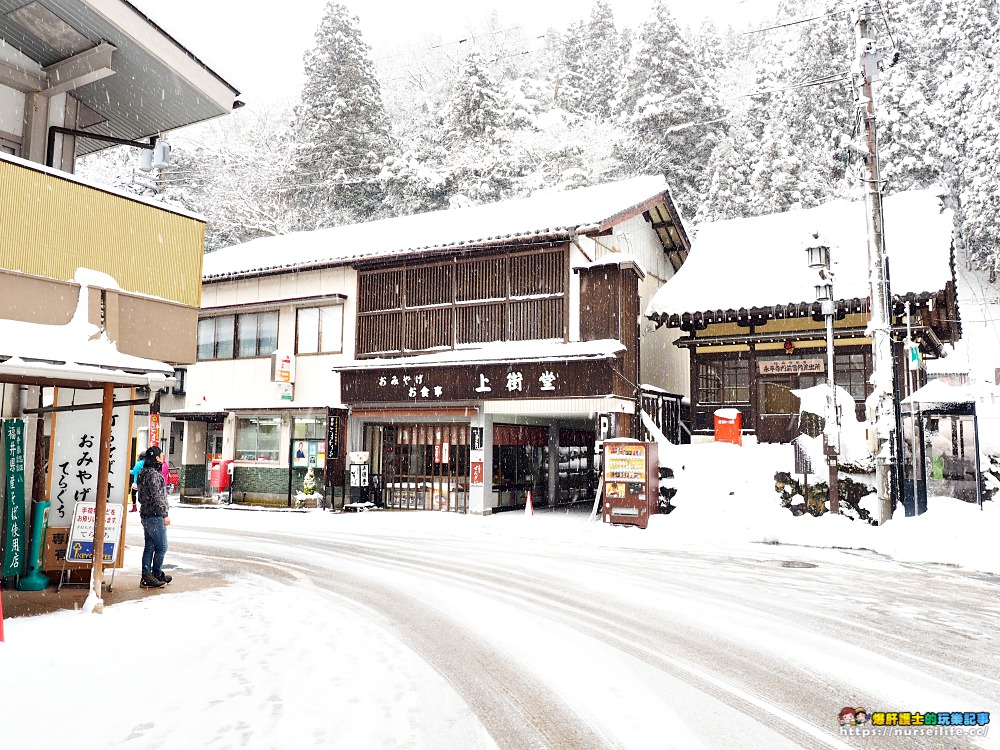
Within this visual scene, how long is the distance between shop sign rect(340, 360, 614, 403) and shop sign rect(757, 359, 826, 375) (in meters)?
5.81

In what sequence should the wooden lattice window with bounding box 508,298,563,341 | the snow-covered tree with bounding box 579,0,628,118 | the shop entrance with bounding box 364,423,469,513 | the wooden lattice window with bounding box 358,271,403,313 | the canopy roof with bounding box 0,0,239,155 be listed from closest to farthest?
the canopy roof with bounding box 0,0,239,155 < the wooden lattice window with bounding box 508,298,563,341 < the shop entrance with bounding box 364,423,469,513 < the wooden lattice window with bounding box 358,271,403,313 < the snow-covered tree with bounding box 579,0,628,118

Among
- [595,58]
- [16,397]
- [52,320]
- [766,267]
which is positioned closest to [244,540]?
[16,397]

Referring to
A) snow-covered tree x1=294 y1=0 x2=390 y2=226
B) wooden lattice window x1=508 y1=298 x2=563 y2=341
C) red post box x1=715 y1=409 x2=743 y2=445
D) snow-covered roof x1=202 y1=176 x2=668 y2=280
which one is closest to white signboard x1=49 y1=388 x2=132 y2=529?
wooden lattice window x1=508 y1=298 x2=563 y2=341

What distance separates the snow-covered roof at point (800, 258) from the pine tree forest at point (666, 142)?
15075mm

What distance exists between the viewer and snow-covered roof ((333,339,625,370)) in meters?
17.5

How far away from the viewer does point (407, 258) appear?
67.1ft

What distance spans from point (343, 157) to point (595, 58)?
1255 inches

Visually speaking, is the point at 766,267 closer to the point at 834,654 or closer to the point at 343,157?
the point at 834,654

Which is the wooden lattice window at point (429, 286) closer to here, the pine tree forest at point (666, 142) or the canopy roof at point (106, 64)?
the canopy roof at point (106, 64)

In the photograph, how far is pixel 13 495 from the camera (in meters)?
8.53

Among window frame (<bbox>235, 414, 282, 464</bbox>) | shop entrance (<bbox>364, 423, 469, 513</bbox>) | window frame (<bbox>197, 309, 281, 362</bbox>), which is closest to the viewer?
shop entrance (<bbox>364, 423, 469, 513</bbox>)

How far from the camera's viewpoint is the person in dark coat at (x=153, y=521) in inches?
350

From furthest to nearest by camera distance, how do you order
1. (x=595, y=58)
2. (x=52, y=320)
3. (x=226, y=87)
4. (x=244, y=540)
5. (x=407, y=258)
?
(x=595, y=58) < (x=407, y=258) < (x=244, y=540) < (x=226, y=87) < (x=52, y=320)

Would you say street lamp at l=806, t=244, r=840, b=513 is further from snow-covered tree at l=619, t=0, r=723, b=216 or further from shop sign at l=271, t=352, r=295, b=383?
snow-covered tree at l=619, t=0, r=723, b=216
